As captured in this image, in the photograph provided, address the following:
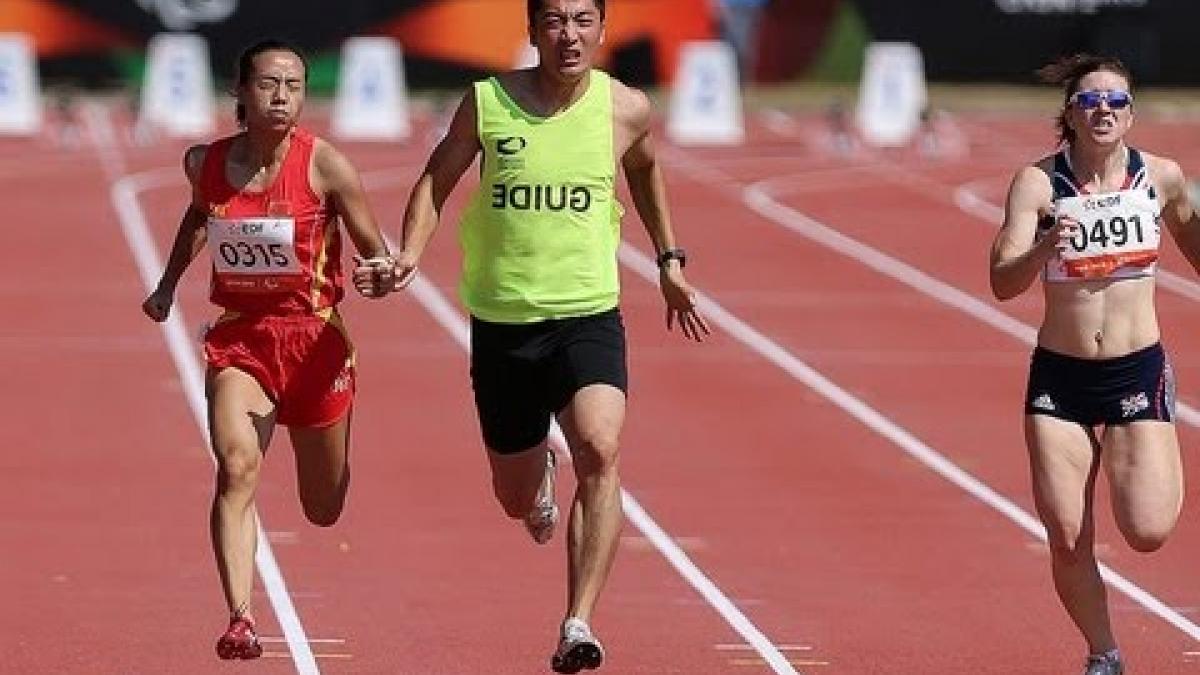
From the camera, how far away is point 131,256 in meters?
24.0

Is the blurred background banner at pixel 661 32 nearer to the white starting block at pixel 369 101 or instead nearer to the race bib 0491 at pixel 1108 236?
the white starting block at pixel 369 101

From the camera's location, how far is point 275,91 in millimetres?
10141

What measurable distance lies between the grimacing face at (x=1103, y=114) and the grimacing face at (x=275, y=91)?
2255mm

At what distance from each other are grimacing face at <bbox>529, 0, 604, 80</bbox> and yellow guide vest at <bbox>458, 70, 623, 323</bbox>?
0.55ft

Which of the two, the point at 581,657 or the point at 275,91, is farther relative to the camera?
the point at 275,91

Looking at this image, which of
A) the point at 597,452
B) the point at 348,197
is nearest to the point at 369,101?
the point at 348,197

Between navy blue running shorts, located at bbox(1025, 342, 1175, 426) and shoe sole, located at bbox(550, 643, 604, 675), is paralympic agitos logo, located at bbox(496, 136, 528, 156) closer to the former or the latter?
shoe sole, located at bbox(550, 643, 604, 675)

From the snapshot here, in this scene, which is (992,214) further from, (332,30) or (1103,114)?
(1103,114)

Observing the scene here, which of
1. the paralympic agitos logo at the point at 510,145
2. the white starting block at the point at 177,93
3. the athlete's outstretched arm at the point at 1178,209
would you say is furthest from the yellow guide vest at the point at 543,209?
the white starting block at the point at 177,93

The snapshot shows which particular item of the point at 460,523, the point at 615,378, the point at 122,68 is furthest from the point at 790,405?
the point at 122,68

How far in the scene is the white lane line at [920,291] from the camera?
516 inches

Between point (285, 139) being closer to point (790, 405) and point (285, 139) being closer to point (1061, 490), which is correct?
point (1061, 490)

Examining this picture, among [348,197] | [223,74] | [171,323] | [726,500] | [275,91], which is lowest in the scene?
[223,74]

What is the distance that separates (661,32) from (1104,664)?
28.2m
